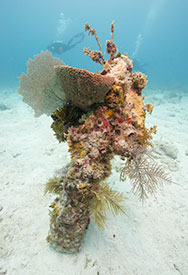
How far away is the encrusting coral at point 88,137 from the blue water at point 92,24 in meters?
117

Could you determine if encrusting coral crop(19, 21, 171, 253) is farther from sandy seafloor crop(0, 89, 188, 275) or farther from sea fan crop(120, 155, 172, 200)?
sandy seafloor crop(0, 89, 188, 275)

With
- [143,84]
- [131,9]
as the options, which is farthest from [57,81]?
[131,9]

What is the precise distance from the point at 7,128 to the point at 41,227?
5869 millimetres

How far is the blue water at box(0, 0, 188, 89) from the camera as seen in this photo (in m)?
109

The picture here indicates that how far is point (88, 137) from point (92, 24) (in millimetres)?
144455

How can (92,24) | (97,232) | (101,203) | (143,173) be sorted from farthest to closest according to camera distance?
(92,24), (97,232), (143,173), (101,203)

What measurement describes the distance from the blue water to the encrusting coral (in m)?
117

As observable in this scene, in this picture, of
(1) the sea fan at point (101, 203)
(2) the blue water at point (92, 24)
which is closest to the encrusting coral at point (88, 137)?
(1) the sea fan at point (101, 203)

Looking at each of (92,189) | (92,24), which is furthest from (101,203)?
(92,24)

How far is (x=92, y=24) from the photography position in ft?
373

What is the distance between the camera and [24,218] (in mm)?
2967

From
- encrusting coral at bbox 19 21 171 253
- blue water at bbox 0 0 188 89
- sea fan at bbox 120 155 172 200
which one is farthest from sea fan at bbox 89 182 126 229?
blue water at bbox 0 0 188 89

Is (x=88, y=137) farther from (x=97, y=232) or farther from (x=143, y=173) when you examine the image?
(x=97, y=232)

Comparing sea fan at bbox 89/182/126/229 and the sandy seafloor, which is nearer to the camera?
sea fan at bbox 89/182/126/229
